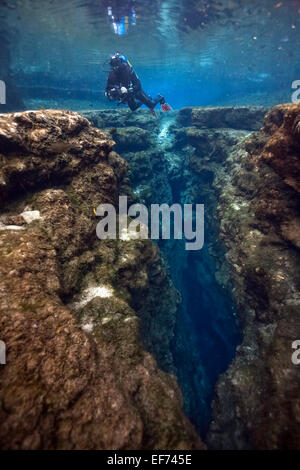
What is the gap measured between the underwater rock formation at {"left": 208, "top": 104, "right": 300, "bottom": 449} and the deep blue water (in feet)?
9.98

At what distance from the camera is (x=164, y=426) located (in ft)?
8.75

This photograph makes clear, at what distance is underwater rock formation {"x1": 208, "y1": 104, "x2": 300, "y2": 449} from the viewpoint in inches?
144

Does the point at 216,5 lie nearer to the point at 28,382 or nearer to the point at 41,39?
the point at 41,39


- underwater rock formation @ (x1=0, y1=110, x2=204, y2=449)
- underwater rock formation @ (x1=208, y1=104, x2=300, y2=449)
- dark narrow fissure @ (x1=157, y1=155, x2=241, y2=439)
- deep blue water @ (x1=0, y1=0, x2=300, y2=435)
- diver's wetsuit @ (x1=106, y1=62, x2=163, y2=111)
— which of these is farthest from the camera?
deep blue water @ (x1=0, y1=0, x2=300, y2=435)

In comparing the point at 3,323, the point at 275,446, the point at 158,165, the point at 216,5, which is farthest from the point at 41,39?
the point at 275,446

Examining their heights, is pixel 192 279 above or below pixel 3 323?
below

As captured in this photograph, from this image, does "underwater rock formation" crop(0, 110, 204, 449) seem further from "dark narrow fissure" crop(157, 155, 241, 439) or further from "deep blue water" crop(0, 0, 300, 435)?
"deep blue water" crop(0, 0, 300, 435)

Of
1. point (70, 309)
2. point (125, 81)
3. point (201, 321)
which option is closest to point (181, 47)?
point (125, 81)

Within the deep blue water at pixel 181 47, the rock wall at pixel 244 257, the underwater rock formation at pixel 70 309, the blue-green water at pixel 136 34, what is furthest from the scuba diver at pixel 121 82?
the blue-green water at pixel 136 34

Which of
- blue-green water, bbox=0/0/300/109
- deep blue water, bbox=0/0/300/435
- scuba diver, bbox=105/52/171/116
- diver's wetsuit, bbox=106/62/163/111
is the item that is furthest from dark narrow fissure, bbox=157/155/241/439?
blue-green water, bbox=0/0/300/109

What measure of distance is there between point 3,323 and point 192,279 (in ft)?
41.1

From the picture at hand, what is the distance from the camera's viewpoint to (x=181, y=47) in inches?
1323

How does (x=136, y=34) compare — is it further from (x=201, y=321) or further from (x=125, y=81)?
(x=201, y=321)

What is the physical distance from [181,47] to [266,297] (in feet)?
137
